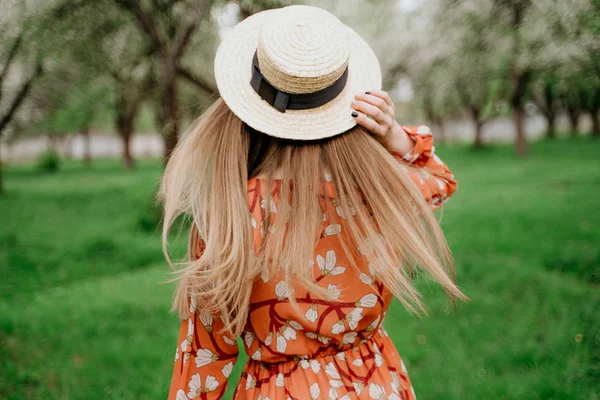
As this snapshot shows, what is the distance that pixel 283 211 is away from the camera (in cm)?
131

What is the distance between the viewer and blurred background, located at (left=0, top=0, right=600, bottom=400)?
374cm

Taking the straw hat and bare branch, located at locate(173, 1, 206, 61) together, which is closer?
the straw hat

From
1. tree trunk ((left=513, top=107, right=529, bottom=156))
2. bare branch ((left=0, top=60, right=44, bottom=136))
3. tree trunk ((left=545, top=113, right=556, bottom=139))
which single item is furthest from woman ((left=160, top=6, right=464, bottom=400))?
tree trunk ((left=545, top=113, right=556, bottom=139))

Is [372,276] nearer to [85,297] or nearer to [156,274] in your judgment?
[85,297]

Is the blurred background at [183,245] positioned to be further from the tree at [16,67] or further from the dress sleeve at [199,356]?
the dress sleeve at [199,356]

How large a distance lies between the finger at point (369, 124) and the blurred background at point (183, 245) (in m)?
0.80

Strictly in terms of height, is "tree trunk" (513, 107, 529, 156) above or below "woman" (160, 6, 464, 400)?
below

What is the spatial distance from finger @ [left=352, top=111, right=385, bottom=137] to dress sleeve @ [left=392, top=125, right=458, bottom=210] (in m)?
0.22

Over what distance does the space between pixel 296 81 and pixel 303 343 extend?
706 mm

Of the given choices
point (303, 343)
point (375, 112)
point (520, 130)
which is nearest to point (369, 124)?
point (375, 112)

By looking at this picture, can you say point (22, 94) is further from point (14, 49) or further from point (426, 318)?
point (426, 318)

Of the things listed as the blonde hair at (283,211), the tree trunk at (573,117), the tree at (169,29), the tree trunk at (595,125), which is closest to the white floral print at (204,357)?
the blonde hair at (283,211)

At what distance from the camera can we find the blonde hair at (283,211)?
1.28 metres

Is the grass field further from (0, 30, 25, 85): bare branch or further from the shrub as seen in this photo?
the shrub
